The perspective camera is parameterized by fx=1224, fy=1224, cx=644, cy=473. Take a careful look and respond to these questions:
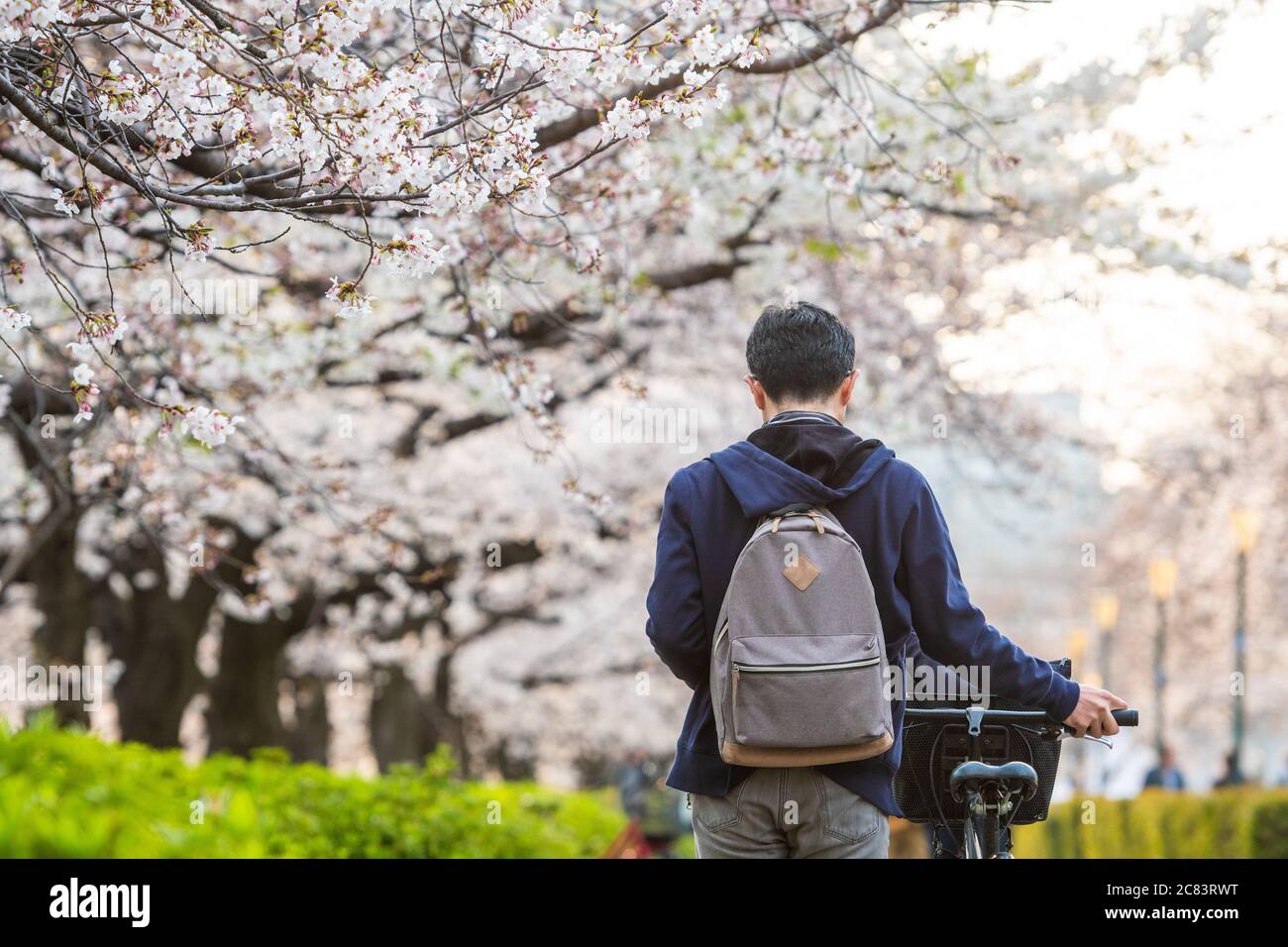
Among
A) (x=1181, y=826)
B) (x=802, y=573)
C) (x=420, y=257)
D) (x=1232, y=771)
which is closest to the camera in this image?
(x=802, y=573)

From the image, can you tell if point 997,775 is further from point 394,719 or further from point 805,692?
point 394,719

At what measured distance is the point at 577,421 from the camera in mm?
15156

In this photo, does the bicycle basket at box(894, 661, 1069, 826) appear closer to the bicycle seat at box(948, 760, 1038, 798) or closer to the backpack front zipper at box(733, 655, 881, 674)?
the bicycle seat at box(948, 760, 1038, 798)

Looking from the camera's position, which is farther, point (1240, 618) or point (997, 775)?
point (1240, 618)

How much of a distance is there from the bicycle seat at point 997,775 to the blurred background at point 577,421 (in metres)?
1.56

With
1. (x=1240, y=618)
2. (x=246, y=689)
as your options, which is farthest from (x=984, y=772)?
(x=1240, y=618)

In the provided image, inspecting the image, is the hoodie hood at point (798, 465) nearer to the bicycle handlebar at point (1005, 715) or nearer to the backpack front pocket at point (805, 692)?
the backpack front pocket at point (805, 692)

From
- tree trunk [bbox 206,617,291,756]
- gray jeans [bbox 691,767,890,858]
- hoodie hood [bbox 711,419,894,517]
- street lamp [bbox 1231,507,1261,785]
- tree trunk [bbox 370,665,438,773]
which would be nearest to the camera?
gray jeans [bbox 691,767,890,858]

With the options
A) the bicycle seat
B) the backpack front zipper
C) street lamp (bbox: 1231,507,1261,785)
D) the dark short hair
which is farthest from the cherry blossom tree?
street lamp (bbox: 1231,507,1261,785)

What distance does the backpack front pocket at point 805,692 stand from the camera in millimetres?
2525

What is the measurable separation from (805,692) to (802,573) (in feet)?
0.82

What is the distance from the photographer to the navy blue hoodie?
2.73 meters
